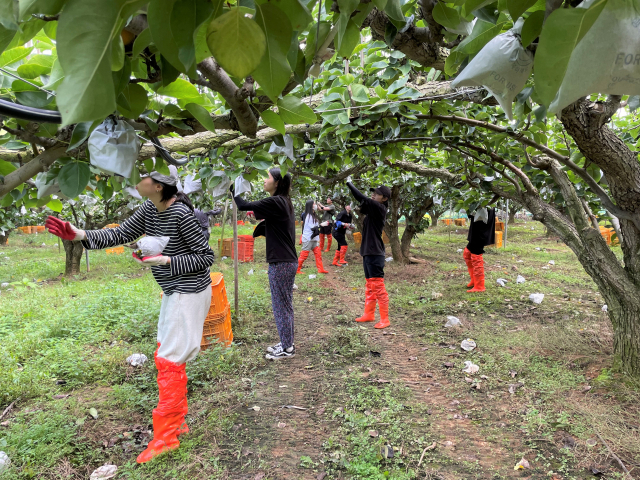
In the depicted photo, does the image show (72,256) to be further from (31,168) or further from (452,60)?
(452,60)

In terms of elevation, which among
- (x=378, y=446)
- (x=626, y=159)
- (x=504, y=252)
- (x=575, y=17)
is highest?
(x=626, y=159)

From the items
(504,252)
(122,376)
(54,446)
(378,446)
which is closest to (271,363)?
(122,376)

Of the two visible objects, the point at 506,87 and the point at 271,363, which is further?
the point at 271,363

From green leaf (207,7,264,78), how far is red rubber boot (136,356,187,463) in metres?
2.15

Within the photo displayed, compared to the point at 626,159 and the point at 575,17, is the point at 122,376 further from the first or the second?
the point at 626,159

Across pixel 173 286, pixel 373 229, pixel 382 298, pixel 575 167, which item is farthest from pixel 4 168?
pixel 382 298

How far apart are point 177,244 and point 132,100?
1.77m

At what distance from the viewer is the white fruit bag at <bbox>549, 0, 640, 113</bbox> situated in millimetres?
372

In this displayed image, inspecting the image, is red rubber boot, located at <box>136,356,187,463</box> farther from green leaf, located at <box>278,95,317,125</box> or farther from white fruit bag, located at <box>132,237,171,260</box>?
green leaf, located at <box>278,95,317,125</box>

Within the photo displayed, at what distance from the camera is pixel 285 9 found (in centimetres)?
43

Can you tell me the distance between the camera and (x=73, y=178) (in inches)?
41.4

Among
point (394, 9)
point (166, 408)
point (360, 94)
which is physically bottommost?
point (166, 408)

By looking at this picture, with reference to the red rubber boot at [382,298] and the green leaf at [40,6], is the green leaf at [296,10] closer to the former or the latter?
the green leaf at [40,6]

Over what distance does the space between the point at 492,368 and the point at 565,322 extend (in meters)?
1.86
